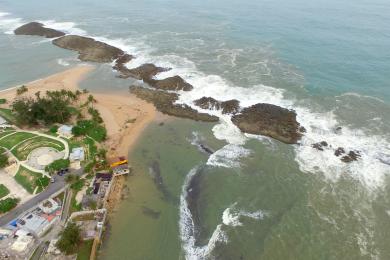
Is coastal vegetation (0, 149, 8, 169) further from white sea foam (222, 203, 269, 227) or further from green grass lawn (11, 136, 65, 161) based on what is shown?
white sea foam (222, 203, 269, 227)

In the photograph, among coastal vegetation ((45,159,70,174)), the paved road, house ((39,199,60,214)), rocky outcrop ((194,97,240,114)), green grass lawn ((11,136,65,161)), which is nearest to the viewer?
the paved road

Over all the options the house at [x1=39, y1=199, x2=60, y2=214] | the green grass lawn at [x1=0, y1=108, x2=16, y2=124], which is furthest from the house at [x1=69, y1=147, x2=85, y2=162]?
the green grass lawn at [x1=0, y1=108, x2=16, y2=124]

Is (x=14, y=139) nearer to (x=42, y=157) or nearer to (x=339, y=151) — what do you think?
(x=42, y=157)

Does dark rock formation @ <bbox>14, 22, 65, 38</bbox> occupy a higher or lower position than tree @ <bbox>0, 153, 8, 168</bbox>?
higher

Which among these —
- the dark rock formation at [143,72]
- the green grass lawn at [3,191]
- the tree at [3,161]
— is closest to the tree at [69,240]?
the green grass lawn at [3,191]

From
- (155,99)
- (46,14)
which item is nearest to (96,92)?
(155,99)

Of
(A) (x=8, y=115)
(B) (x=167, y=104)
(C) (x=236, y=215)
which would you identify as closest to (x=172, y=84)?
(B) (x=167, y=104)

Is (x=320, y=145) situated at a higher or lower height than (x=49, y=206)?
higher
